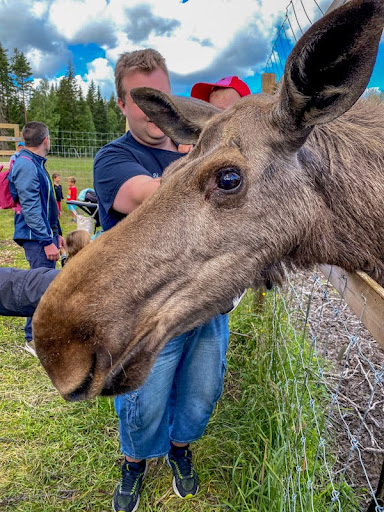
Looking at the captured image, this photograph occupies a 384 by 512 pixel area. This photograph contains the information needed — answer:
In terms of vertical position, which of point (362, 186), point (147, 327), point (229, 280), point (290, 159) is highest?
point (290, 159)

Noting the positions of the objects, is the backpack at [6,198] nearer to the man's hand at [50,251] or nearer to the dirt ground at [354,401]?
the man's hand at [50,251]

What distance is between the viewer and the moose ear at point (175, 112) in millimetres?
2549

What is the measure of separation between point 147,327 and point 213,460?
2.20m

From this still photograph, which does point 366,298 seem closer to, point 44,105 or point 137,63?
point 137,63

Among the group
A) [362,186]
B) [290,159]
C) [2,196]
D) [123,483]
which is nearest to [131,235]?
[290,159]

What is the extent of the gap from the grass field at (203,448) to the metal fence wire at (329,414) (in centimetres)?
3

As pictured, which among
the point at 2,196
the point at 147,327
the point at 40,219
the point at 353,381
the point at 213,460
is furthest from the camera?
the point at 2,196

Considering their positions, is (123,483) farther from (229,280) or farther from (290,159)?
(290,159)

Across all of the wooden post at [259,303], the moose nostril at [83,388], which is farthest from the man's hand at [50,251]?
the moose nostril at [83,388]

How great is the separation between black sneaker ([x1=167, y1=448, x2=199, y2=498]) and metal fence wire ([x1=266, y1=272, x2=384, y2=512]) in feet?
2.69

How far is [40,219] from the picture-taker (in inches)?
221

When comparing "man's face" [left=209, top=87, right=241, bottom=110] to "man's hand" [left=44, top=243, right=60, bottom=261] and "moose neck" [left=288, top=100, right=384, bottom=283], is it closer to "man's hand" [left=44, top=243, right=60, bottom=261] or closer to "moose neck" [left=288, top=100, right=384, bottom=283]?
"moose neck" [left=288, top=100, right=384, bottom=283]

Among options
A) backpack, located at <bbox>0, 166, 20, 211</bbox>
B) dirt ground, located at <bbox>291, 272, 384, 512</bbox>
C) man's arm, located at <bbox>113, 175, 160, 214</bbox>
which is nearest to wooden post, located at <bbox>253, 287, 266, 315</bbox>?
dirt ground, located at <bbox>291, 272, 384, 512</bbox>

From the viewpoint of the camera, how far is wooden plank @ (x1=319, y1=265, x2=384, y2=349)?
1.69 metres
